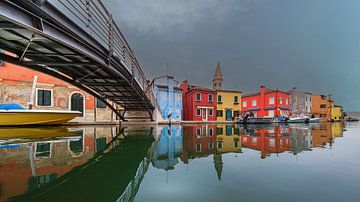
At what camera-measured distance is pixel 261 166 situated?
14.3 feet

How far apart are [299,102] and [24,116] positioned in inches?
1934

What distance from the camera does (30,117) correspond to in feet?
43.9

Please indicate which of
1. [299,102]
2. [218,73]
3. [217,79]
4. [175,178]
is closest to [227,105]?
[299,102]

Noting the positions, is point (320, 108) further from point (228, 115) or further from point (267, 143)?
point (267, 143)

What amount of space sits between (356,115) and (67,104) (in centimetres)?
10847

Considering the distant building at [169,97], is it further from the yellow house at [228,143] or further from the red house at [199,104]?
the yellow house at [228,143]

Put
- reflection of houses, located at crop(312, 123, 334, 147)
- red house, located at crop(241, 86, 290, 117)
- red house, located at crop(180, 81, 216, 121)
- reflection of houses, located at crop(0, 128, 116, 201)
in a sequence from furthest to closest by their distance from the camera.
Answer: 1. red house, located at crop(241, 86, 290, 117)
2. red house, located at crop(180, 81, 216, 121)
3. reflection of houses, located at crop(312, 123, 334, 147)
4. reflection of houses, located at crop(0, 128, 116, 201)

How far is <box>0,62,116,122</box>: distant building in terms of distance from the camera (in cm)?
1744

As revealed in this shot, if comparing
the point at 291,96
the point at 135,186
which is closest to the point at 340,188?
the point at 135,186

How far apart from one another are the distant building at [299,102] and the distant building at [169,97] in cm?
2777

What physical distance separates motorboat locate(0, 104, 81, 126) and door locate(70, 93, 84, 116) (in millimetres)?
5527

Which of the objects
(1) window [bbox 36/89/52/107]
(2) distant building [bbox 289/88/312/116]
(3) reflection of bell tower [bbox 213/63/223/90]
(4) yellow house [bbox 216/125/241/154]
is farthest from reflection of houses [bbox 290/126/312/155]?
(3) reflection of bell tower [bbox 213/63/223/90]

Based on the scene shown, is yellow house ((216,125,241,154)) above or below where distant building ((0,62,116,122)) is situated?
below

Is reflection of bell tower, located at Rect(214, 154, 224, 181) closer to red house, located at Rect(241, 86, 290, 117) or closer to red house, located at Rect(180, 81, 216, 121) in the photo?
red house, located at Rect(180, 81, 216, 121)
